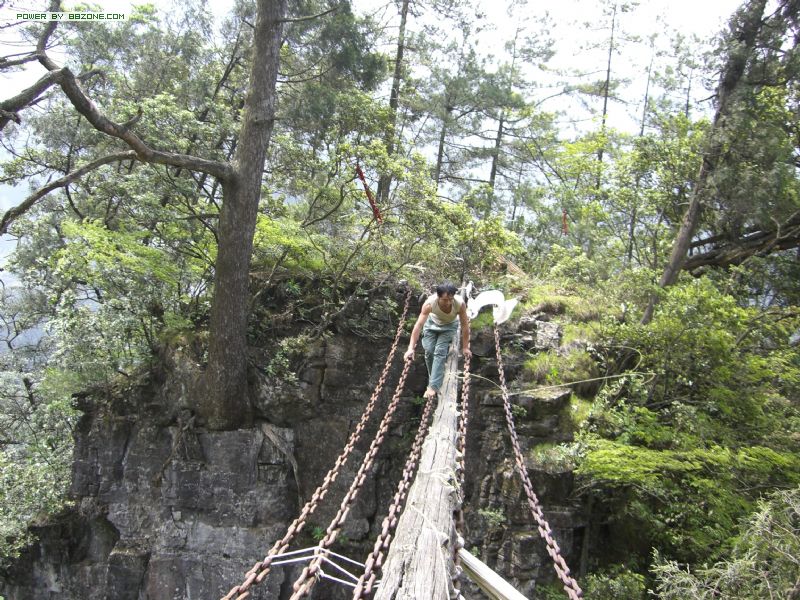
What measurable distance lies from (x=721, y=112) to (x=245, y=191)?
7331mm

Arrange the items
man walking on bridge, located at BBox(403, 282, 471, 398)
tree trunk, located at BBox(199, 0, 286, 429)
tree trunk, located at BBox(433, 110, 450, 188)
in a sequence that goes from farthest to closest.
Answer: tree trunk, located at BBox(433, 110, 450, 188) → tree trunk, located at BBox(199, 0, 286, 429) → man walking on bridge, located at BBox(403, 282, 471, 398)

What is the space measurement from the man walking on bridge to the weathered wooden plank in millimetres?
2437

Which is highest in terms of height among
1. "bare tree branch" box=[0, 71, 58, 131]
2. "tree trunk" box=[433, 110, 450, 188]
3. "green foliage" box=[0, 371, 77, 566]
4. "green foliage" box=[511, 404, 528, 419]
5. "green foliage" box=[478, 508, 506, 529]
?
"tree trunk" box=[433, 110, 450, 188]

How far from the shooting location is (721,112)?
7.29m

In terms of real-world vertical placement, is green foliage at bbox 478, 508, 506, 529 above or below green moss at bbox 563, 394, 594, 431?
below

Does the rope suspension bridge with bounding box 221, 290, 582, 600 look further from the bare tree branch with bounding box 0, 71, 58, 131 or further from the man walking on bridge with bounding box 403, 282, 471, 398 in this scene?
the bare tree branch with bounding box 0, 71, 58, 131

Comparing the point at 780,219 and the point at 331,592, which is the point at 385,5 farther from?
the point at 331,592

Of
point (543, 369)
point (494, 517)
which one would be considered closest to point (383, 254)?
point (543, 369)

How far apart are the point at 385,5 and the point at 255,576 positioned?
1342cm

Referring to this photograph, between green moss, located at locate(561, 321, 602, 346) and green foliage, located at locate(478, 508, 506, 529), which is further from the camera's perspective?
green moss, located at locate(561, 321, 602, 346)

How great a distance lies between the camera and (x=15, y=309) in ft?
42.1

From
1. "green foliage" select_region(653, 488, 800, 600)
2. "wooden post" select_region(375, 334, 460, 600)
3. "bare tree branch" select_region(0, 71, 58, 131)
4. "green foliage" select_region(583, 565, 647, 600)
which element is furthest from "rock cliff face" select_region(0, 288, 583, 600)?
"bare tree branch" select_region(0, 71, 58, 131)

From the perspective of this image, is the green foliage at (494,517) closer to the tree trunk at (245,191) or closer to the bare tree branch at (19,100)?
the tree trunk at (245,191)

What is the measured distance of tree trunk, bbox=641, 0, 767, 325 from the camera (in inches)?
274
